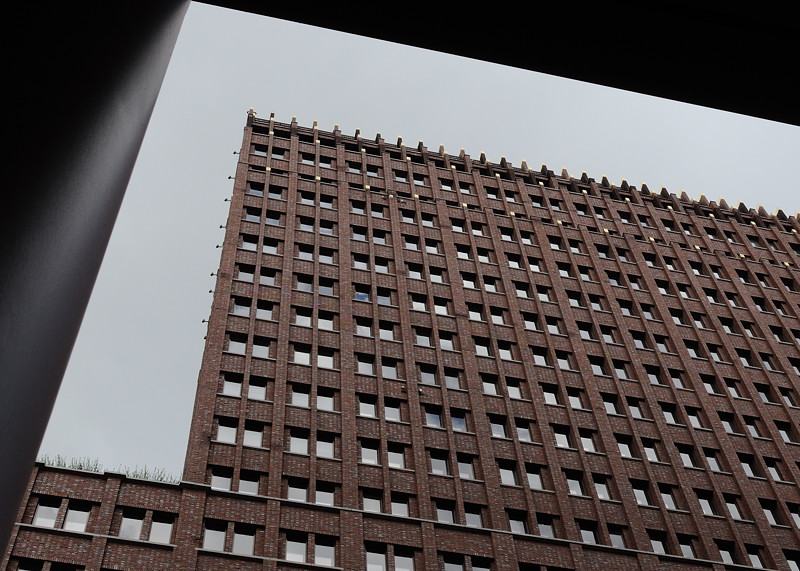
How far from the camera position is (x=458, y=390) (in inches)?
1617

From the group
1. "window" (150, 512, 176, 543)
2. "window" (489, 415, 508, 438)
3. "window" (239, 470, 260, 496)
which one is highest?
"window" (489, 415, 508, 438)

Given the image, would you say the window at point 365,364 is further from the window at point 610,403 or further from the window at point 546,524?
the window at point 610,403

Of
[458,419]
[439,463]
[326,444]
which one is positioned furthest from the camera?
[458,419]

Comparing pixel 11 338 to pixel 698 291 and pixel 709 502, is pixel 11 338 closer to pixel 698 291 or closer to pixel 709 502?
pixel 709 502

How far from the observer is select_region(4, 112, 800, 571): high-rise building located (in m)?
32.0

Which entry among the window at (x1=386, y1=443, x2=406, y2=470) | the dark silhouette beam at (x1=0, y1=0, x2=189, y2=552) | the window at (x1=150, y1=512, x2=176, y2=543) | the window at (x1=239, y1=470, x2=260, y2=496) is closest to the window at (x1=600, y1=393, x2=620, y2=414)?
the window at (x1=386, y1=443, x2=406, y2=470)

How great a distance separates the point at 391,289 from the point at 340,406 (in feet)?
32.3

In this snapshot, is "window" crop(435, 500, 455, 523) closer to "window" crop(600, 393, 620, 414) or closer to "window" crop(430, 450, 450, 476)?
"window" crop(430, 450, 450, 476)

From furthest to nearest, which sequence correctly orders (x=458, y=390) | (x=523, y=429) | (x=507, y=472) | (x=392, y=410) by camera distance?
(x=458, y=390) < (x=523, y=429) < (x=392, y=410) < (x=507, y=472)

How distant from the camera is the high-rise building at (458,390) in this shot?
32000 mm

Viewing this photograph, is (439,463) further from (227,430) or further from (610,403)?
(610,403)

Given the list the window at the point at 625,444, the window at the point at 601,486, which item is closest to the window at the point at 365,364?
the window at the point at 601,486

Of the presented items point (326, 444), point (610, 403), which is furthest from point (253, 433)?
point (610, 403)

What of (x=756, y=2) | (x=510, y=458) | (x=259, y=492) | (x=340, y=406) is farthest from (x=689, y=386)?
(x=756, y=2)
